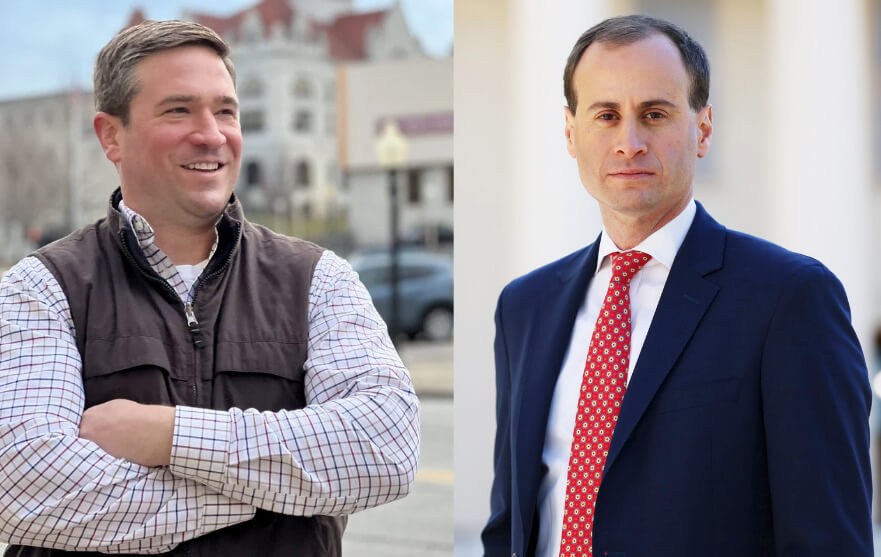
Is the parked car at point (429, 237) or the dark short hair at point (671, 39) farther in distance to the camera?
the parked car at point (429, 237)

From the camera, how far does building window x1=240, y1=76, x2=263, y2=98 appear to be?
27.3 m

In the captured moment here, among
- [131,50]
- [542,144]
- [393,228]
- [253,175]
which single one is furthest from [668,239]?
[253,175]

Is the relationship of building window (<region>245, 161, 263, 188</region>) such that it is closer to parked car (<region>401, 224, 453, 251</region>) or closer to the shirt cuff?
parked car (<region>401, 224, 453, 251</region>)

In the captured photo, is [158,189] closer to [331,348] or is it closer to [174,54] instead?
[174,54]

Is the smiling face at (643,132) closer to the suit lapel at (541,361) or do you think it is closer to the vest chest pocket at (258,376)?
the suit lapel at (541,361)

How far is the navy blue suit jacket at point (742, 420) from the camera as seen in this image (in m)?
1.60

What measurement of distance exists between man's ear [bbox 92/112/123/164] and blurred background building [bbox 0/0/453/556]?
10.8 m

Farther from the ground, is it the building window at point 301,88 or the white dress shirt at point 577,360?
the building window at point 301,88

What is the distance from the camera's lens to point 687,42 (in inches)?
71.6

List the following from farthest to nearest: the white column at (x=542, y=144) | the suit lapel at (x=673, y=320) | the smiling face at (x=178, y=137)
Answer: the white column at (x=542, y=144) → the smiling face at (x=178, y=137) → the suit lapel at (x=673, y=320)

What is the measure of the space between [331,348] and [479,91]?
144 inches

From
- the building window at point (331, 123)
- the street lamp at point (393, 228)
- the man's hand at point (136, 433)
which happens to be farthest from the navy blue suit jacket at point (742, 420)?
the building window at point (331, 123)

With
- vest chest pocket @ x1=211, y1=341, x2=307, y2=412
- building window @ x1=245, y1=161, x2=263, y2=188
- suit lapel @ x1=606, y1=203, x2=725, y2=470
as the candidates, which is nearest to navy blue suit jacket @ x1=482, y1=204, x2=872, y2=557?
suit lapel @ x1=606, y1=203, x2=725, y2=470

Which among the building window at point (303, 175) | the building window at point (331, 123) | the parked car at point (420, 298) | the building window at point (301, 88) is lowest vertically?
the parked car at point (420, 298)
